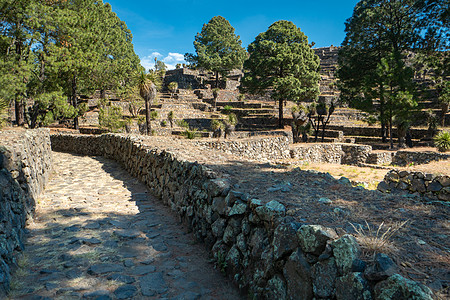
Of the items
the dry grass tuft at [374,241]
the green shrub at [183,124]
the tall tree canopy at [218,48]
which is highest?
the tall tree canopy at [218,48]

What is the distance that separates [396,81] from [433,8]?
16.7 ft

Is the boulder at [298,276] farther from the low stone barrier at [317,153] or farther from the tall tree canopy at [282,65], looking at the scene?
the tall tree canopy at [282,65]

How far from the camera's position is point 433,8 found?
19281mm

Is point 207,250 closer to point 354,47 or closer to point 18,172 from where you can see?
point 18,172

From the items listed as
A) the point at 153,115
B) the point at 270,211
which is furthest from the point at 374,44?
the point at 270,211

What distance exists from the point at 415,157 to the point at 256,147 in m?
9.91

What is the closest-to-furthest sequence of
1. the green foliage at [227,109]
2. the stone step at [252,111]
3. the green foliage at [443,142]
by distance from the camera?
the green foliage at [443,142] → the stone step at [252,111] → the green foliage at [227,109]

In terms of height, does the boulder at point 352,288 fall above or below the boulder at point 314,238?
below

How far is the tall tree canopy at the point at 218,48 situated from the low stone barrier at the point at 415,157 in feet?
119

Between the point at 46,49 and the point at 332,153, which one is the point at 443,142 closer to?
the point at 332,153

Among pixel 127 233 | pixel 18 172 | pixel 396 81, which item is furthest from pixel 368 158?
pixel 18 172

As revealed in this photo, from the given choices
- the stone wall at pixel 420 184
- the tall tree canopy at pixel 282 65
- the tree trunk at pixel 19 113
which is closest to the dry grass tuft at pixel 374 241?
the stone wall at pixel 420 184

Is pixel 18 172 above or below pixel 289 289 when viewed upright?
above

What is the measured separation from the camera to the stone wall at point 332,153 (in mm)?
19438
